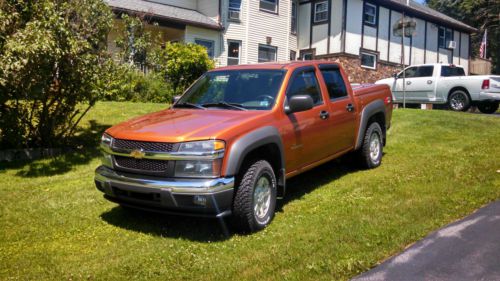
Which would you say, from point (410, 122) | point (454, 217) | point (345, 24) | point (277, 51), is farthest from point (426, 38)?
point (454, 217)

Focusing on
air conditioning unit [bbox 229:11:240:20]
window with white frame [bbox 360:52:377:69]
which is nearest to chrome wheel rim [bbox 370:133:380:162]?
air conditioning unit [bbox 229:11:240:20]

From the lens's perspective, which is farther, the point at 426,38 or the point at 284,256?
the point at 426,38

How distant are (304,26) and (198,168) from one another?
22.1 meters

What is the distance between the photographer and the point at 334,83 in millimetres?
6727

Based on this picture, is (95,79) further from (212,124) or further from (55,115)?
(212,124)

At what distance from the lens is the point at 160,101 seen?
49.7 ft

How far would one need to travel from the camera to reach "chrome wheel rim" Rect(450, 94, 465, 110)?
626 inches

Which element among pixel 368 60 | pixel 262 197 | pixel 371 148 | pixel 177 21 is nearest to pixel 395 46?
pixel 368 60

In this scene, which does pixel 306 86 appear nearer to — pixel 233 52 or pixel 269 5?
pixel 233 52

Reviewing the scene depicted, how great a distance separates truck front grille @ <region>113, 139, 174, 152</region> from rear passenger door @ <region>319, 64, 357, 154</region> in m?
2.54

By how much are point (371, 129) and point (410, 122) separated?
15.9 ft

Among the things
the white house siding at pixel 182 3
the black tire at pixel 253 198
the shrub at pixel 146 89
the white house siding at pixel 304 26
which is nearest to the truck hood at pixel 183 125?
the black tire at pixel 253 198

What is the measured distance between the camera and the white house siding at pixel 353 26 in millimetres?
23891

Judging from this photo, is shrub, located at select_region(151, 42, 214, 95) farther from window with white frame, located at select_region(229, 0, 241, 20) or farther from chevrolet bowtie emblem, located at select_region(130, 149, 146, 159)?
chevrolet bowtie emblem, located at select_region(130, 149, 146, 159)
